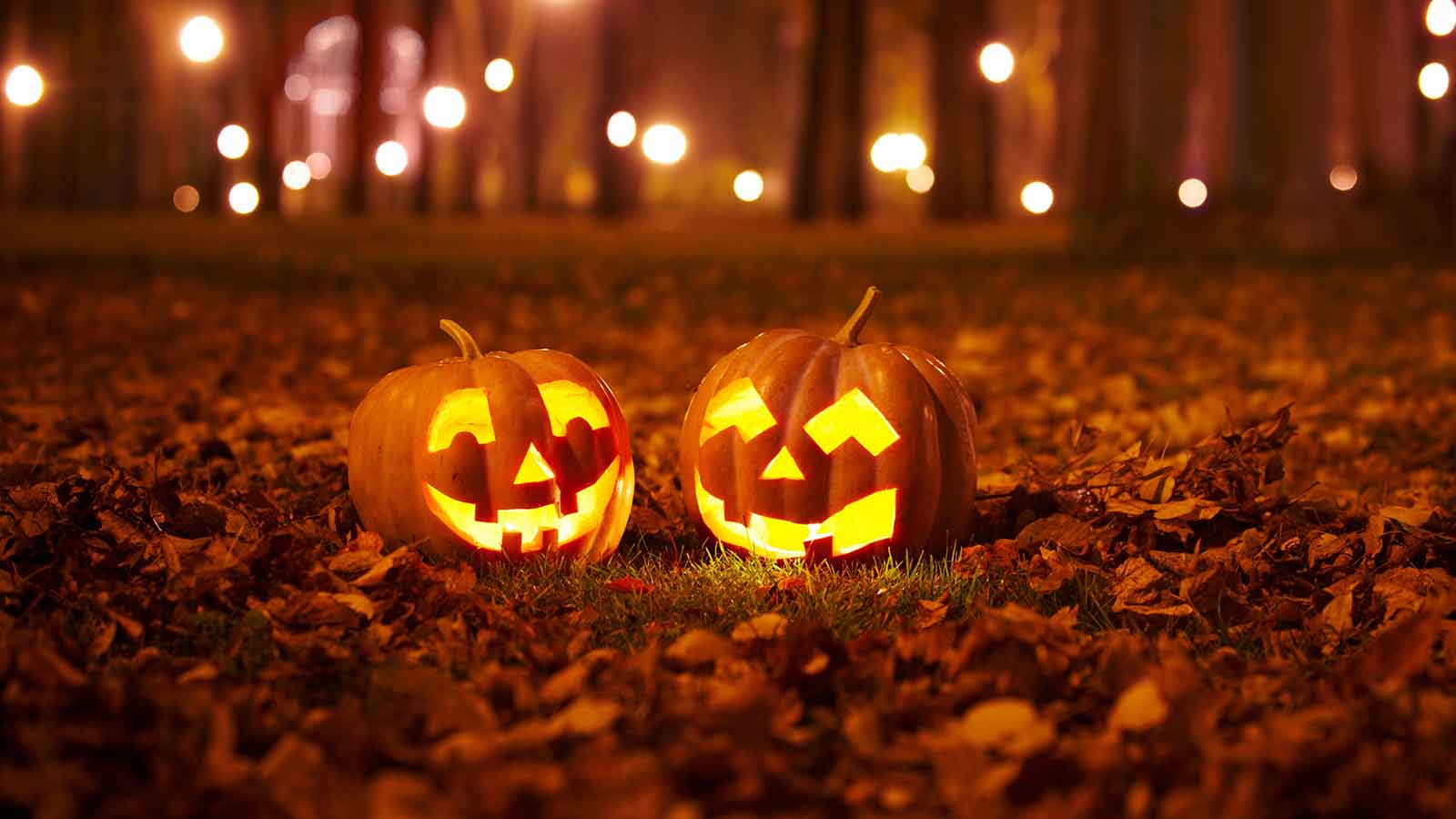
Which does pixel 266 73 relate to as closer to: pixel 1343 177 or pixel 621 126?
pixel 621 126

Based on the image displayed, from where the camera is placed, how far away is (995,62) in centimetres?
2556

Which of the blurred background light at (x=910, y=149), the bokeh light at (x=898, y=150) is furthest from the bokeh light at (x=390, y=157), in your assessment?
the blurred background light at (x=910, y=149)

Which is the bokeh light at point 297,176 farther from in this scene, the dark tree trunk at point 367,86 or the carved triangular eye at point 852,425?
the carved triangular eye at point 852,425

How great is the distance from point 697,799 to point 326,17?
30454mm

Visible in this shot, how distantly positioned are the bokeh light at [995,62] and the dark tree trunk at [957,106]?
389 millimetres

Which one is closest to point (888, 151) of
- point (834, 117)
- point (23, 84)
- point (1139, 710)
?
point (834, 117)

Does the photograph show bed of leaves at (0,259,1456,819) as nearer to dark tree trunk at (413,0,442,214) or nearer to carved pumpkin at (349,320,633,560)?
carved pumpkin at (349,320,633,560)

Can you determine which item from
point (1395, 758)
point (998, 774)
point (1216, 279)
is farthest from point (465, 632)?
point (1216, 279)

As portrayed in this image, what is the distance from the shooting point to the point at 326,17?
1190 inches

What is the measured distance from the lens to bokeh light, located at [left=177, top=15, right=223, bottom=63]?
64.8 feet

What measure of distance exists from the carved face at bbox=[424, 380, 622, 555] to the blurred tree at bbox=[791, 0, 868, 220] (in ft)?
57.6

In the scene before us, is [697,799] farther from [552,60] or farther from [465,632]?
[552,60]

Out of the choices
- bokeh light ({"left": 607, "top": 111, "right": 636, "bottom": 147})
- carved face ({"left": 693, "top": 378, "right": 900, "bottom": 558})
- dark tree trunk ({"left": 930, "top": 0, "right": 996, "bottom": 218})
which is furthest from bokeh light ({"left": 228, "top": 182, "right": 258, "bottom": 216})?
carved face ({"left": 693, "top": 378, "right": 900, "bottom": 558})

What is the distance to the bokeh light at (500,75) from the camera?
30991 millimetres
